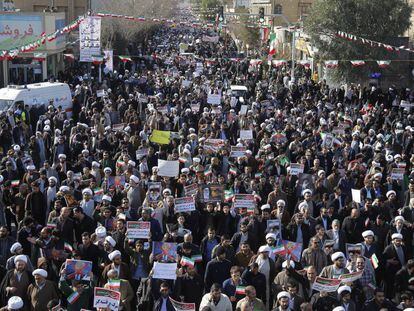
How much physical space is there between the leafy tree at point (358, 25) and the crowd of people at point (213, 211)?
1109 cm

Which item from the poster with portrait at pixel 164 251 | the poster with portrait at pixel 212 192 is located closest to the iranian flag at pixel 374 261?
the poster with portrait at pixel 164 251

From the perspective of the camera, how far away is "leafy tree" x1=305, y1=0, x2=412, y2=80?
111ft

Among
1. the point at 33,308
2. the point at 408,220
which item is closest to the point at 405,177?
the point at 408,220

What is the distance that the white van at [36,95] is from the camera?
22984 millimetres

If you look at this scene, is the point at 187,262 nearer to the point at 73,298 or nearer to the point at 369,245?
the point at 73,298

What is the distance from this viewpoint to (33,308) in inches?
368

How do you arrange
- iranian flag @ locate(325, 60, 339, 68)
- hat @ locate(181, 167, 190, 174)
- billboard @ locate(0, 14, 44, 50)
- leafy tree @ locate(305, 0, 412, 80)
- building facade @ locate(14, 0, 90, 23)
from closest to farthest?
hat @ locate(181, 167, 190, 174) < iranian flag @ locate(325, 60, 339, 68) < leafy tree @ locate(305, 0, 412, 80) < billboard @ locate(0, 14, 44, 50) < building facade @ locate(14, 0, 90, 23)

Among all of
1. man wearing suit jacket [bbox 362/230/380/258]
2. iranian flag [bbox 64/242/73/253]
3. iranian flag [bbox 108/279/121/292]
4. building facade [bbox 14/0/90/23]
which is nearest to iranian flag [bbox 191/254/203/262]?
iranian flag [bbox 108/279/121/292]

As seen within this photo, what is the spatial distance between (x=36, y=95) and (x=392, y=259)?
50.4 feet

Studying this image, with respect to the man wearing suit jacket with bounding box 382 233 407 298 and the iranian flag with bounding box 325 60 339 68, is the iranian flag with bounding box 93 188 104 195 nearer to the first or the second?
the man wearing suit jacket with bounding box 382 233 407 298

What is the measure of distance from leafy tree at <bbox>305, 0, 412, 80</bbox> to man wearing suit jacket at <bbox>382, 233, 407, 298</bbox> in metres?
23.5

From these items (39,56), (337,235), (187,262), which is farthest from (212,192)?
(39,56)

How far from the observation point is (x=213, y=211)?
1219 cm

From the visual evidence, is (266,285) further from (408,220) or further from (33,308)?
(408,220)
